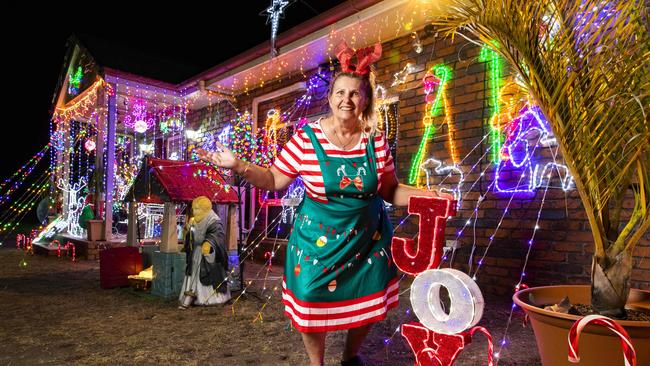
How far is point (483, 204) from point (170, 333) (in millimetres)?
3723

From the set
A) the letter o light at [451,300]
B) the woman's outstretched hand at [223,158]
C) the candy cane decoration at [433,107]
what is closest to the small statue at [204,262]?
the candy cane decoration at [433,107]

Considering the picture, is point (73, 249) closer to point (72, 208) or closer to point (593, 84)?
point (72, 208)

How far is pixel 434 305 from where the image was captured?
1745 mm

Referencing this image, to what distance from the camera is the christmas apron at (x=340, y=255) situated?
196cm

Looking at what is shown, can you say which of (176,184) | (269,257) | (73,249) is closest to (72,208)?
(73,249)

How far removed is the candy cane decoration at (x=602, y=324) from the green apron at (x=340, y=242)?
87 centimetres

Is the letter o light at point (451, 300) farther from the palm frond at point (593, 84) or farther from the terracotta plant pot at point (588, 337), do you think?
the palm frond at point (593, 84)

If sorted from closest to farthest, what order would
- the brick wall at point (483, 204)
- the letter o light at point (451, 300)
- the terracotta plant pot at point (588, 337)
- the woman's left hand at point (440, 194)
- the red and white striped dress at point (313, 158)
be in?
the terracotta plant pot at point (588, 337)
the letter o light at point (451, 300)
the woman's left hand at point (440, 194)
the red and white striped dress at point (313, 158)
the brick wall at point (483, 204)

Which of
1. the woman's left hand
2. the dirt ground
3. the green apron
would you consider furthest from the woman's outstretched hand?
the dirt ground

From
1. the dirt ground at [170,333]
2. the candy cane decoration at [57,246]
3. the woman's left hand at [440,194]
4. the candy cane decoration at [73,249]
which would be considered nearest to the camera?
the woman's left hand at [440,194]

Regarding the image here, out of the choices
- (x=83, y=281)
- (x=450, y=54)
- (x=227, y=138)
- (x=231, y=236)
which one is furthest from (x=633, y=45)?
(x=227, y=138)

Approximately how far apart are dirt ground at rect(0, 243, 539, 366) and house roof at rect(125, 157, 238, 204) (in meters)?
A: 1.27

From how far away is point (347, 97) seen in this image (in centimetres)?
214

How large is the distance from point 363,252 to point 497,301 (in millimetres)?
3136
